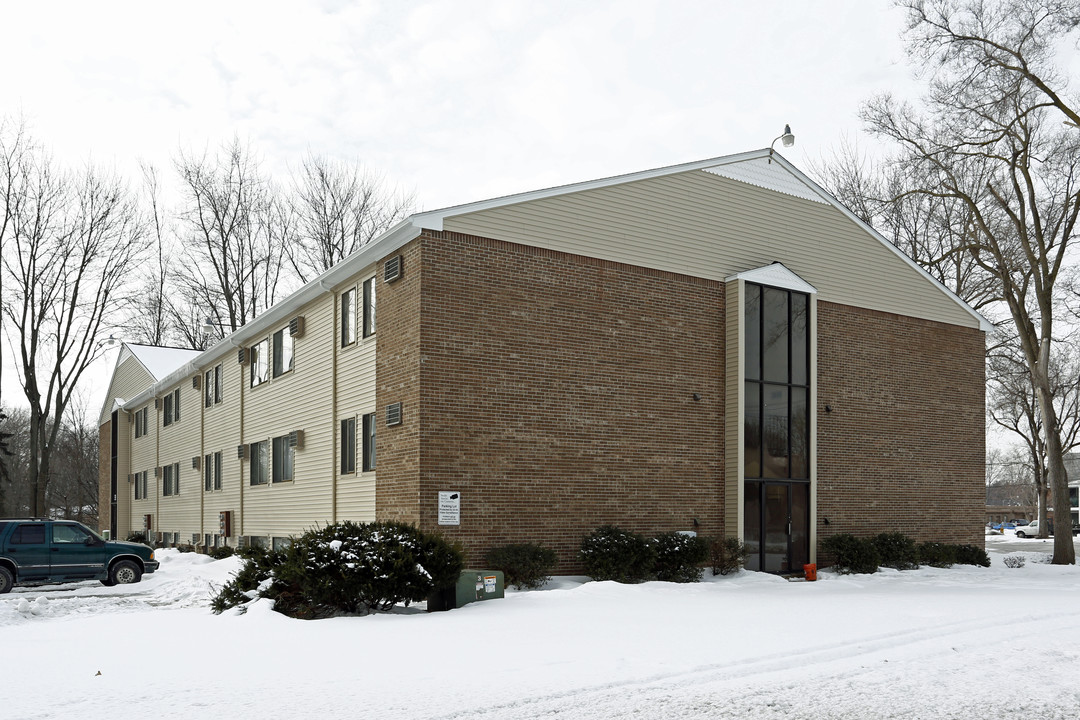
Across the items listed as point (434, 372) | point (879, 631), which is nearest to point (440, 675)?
point (879, 631)

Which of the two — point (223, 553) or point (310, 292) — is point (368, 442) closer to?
point (310, 292)

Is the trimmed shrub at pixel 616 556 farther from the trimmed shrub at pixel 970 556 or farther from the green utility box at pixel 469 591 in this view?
the trimmed shrub at pixel 970 556

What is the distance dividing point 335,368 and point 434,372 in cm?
496

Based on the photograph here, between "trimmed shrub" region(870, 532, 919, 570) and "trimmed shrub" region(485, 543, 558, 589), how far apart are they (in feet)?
28.7

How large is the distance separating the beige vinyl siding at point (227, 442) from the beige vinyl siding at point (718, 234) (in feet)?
42.9

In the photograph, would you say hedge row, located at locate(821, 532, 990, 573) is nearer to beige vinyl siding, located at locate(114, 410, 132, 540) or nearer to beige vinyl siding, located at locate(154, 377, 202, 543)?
beige vinyl siding, located at locate(154, 377, 202, 543)

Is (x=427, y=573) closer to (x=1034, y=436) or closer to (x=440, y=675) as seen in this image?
(x=440, y=675)

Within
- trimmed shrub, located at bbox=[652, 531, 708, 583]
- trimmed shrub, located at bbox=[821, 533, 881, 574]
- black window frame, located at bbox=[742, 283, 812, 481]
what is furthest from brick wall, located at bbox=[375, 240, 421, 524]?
trimmed shrub, located at bbox=[821, 533, 881, 574]

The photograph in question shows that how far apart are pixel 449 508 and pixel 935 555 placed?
1258cm

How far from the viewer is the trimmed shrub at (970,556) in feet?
75.8

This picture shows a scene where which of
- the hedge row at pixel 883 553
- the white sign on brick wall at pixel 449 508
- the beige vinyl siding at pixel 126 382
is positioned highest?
the beige vinyl siding at pixel 126 382

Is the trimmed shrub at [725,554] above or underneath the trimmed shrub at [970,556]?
above

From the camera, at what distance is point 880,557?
20.6 metres

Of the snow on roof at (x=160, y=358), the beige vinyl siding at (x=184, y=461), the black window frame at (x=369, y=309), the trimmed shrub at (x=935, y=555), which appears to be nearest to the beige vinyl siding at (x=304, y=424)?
the black window frame at (x=369, y=309)
